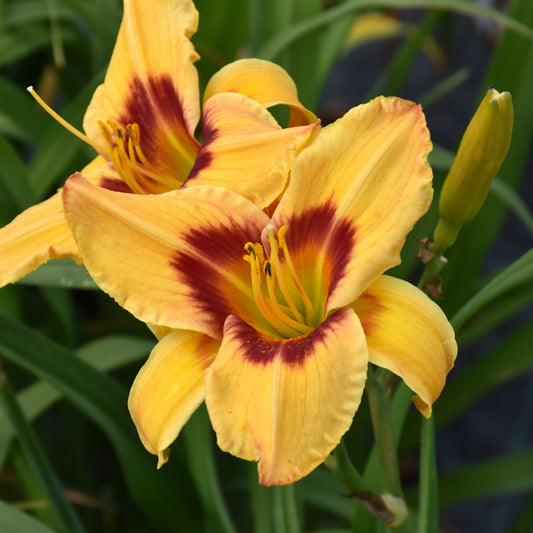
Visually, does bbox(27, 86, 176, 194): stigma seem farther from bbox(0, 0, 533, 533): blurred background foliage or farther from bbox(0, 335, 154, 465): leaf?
bbox(0, 335, 154, 465): leaf

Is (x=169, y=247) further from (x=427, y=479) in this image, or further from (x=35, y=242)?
(x=427, y=479)

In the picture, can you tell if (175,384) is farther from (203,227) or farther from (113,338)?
(113,338)

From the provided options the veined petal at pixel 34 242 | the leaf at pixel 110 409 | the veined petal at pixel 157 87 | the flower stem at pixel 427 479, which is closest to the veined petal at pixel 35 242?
the veined petal at pixel 34 242

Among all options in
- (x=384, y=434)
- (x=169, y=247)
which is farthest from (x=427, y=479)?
(x=169, y=247)

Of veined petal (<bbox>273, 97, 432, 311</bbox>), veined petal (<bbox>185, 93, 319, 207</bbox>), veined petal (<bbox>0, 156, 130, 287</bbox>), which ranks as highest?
veined petal (<bbox>0, 156, 130, 287</bbox>)

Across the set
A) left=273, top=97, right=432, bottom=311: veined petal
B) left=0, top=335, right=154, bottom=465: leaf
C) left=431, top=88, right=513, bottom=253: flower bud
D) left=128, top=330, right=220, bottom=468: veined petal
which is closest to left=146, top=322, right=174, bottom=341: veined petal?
left=128, top=330, right=220, bottom=468: veined petal

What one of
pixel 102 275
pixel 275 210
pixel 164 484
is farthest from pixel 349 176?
pixel 164 484
